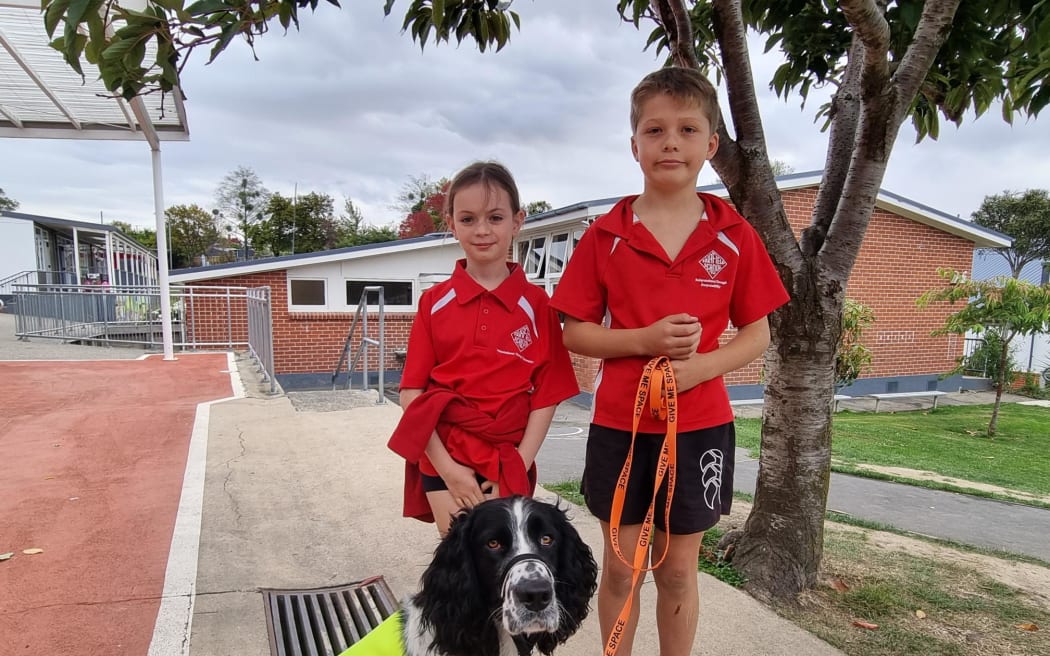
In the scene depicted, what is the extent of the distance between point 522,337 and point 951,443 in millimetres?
11404

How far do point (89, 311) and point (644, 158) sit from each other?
1800 centimetres

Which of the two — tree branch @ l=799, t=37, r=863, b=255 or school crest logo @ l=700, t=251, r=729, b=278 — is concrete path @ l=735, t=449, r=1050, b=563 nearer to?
tree branch @ l=799, t=37, r=863, b=255

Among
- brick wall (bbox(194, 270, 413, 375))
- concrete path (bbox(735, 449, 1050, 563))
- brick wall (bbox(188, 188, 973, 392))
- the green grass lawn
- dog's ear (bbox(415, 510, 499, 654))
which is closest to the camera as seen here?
dog's ear (bbox(415, 510, 499, 654))

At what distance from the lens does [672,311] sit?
1.94m

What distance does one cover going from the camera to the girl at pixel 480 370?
2.02m

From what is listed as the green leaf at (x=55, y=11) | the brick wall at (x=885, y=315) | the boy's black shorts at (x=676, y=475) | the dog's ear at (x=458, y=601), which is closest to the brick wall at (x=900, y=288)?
the brick wall at (x=885, y=315)

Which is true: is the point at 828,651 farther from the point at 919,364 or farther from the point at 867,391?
the point at 919,364

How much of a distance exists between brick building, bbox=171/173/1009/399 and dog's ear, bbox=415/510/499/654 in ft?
38.6

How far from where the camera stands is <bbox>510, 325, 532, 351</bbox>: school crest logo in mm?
2098

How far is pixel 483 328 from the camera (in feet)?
6.86

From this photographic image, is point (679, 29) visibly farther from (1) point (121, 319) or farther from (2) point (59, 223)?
(2) point (59, 223)

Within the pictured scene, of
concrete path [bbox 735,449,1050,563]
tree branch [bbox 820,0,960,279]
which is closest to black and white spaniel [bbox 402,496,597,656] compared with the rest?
tree branch [bbox 820,0,960,279]

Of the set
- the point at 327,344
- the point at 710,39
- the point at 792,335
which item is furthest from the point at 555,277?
the point at 792,335

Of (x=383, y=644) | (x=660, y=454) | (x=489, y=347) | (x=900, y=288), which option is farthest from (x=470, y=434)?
(x=900, y=288)
